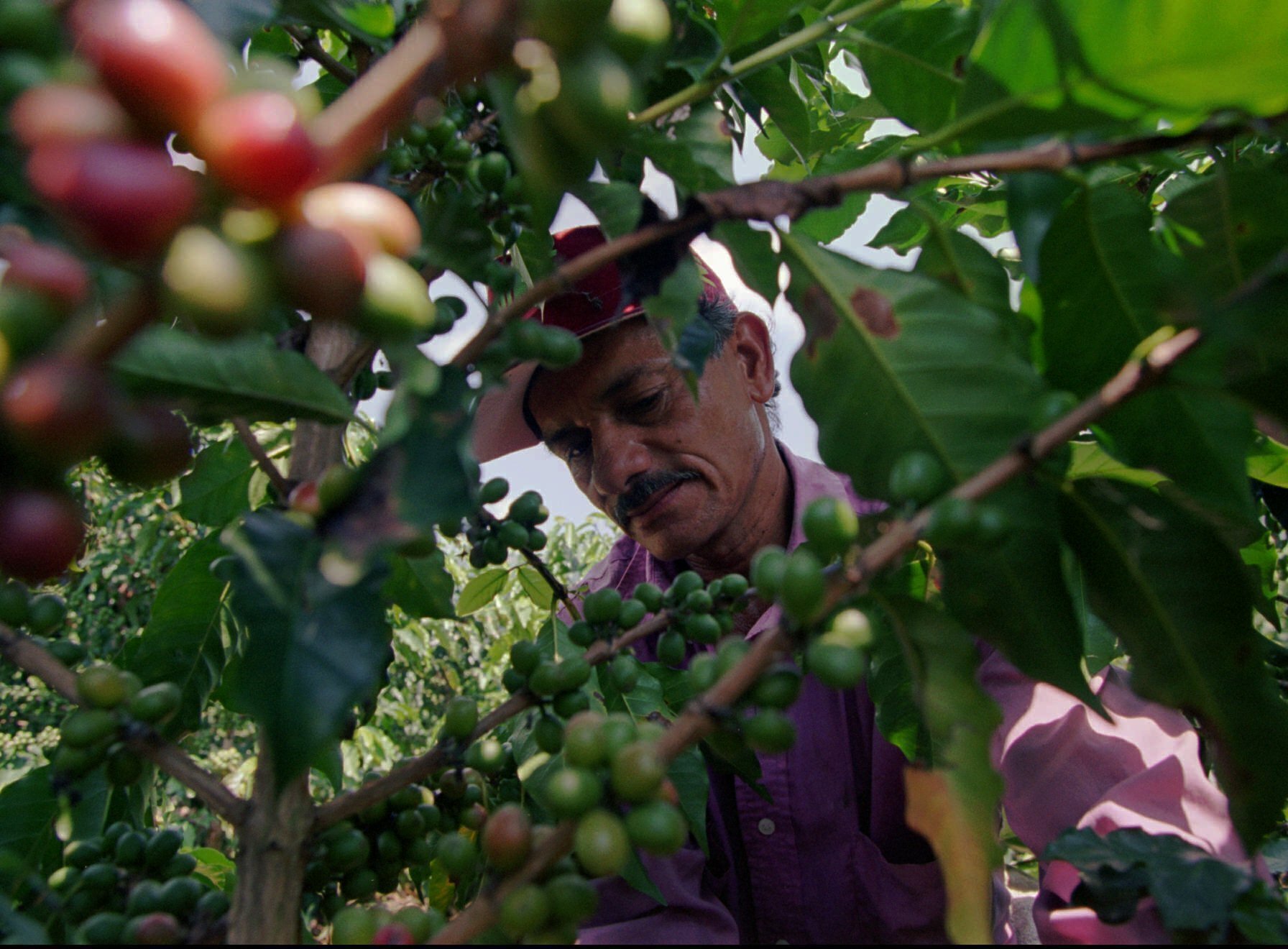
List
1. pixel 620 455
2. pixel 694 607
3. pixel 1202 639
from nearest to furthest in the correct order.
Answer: pixel 1202 639, pixel 694 607, pixel 620 455

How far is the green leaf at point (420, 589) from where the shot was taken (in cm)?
98

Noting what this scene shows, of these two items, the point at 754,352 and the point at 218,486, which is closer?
the point at 218,486

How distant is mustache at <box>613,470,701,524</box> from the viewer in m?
2.52

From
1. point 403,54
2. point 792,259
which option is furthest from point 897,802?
point 403,54

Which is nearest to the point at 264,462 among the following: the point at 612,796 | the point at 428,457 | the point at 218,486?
the point at 428,457

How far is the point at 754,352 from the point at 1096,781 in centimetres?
203

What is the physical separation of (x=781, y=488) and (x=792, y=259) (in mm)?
2244

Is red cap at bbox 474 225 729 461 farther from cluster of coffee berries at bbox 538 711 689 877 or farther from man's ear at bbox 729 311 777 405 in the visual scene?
cluster of coffee berries at bbox 538 711 689 877

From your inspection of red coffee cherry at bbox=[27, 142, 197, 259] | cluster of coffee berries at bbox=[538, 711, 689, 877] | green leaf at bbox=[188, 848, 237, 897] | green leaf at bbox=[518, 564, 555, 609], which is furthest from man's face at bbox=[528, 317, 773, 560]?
red coffee cherry at bbox=[27, 142, 197, 259]

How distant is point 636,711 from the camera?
53.3 inches

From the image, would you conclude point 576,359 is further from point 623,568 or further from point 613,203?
point 623,568

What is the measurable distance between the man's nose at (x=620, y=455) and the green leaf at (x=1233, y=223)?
1.75m

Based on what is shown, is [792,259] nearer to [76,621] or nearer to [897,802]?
[897,802]

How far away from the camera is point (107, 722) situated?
765mm
